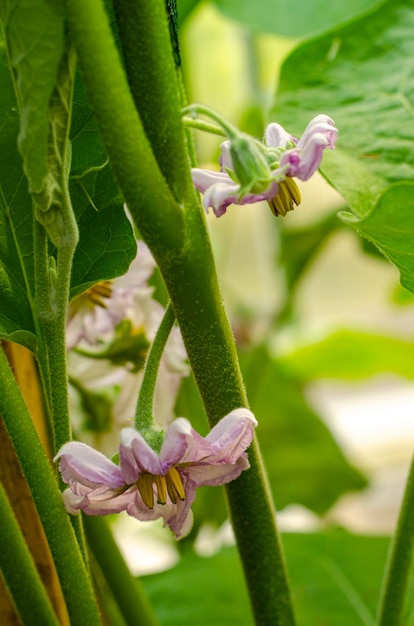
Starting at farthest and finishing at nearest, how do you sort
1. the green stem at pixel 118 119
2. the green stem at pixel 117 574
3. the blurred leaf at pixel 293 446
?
the blurred leaf at pixel 293 446 < the green stem at pixel 117 574 < the green stem at pixel 118 119

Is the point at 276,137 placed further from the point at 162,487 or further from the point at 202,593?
the point at 202,593

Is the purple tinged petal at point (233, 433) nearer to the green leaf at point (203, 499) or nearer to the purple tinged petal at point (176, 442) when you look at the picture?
the purple tinged petal at point (176, 442)

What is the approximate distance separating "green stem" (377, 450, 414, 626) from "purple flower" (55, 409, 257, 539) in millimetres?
76

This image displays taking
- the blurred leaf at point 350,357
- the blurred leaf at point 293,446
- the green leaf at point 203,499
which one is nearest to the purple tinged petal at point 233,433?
the green leaf at point 203,499

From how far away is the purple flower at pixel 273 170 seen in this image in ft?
0.69

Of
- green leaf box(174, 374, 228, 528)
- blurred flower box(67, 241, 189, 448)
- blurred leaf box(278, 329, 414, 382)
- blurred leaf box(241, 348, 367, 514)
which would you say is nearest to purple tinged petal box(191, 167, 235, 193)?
blurred flower box(67, 241, 189, 448)

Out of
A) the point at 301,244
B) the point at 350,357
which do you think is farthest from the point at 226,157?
the point at 350,357

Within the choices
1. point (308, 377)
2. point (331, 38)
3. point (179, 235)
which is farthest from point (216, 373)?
point (308, 377)

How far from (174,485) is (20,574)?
5 cm

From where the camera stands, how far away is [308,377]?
50.4 inches

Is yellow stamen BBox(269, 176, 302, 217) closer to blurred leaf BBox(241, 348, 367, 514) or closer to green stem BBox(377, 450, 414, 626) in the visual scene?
green stem BBox(377, 450, 414, 626)

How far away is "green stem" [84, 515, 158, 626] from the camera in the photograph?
299 millimetres

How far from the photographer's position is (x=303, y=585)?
46 centimetres

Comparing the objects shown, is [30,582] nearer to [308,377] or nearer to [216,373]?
[216,373]
